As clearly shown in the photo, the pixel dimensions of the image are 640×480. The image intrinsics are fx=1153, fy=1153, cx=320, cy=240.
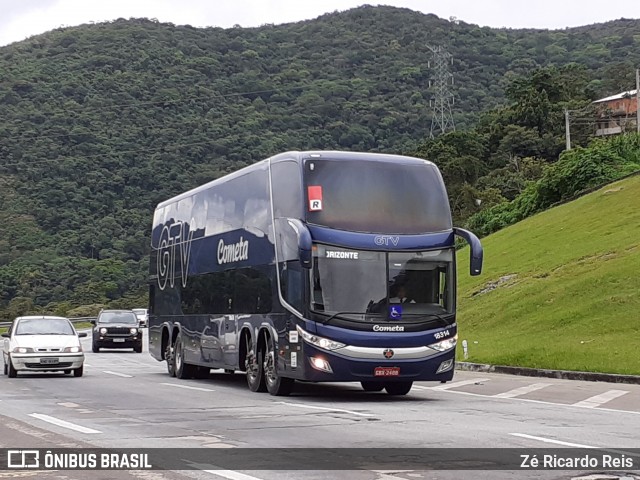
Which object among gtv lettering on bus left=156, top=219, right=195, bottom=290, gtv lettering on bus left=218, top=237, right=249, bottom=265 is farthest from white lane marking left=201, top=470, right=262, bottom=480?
gtv lettering on bus left=156, top=219, right=195, bottom=290

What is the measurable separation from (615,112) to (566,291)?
2867 inches

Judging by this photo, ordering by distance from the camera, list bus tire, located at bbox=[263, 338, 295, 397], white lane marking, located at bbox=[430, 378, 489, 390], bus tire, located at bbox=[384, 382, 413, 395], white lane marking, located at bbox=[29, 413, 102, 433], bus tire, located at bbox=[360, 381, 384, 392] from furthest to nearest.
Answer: white lane marking, located at bbox=[430, 378, 489, 390]
bus tire, located at bbox=[360, 381, 384, 392]
bus tire, located at bbox=[384, 382, 413, 395]
bus tire, located at bbox=[263, 338, 295, 397]
white lane marking, located at bbox=[29, 413, 102, 433]

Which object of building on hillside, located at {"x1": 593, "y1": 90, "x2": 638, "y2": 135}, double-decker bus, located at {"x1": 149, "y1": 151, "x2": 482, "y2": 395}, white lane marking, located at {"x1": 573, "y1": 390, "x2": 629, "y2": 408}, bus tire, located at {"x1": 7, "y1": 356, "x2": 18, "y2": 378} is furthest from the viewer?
building on hillside, located at {"x1": 593, "y1": 90, "x2": 638, "y2": 135}

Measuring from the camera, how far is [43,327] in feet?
93.1

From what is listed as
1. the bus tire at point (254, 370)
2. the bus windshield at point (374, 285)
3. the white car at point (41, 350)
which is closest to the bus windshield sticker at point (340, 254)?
the bus windshield at point (374, 285)

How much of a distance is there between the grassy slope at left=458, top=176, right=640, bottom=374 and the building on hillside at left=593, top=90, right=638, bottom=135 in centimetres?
5037

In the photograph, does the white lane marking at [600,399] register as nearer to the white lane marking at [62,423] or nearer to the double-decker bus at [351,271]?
the double-decker bus at [351,271]

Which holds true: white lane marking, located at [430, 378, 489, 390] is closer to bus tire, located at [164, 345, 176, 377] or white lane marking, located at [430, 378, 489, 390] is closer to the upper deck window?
the upper deck window

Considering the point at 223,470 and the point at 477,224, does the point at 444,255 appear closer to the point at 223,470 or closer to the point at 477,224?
the point at 223,470

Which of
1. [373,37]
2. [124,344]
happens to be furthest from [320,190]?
[373,37]

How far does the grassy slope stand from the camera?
29875 mm

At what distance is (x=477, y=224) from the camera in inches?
2813

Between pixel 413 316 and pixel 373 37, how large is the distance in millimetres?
138750

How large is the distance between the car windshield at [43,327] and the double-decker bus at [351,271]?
792 cm
